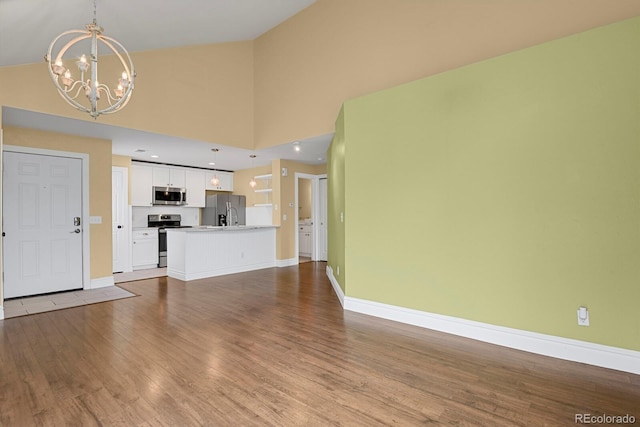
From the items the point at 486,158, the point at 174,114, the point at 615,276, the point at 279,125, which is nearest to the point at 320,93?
the point at 279,125

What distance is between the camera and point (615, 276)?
7.69 feet

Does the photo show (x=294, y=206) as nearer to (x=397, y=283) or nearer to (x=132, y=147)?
(x=132, y=147)

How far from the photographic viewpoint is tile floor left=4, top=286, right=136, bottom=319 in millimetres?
3951

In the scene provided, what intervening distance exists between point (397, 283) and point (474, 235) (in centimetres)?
100

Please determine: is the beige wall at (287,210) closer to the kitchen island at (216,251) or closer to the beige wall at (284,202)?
the beige wall at (284,202)

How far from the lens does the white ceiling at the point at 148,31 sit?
9.25 ft

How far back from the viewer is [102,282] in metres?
5.23

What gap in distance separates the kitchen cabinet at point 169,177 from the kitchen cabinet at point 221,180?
0.61 meters

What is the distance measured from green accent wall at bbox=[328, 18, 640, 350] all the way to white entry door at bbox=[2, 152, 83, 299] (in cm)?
471

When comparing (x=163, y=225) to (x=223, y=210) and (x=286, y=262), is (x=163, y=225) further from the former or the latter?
(x=286, y=262)

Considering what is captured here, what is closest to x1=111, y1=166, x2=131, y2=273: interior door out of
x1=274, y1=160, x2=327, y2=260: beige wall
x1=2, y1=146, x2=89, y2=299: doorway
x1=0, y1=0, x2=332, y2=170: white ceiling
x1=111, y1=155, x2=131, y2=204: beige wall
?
x1=111, y1=155, x2=131, y2=204: beige wall

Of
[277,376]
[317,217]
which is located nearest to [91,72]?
[277,376]

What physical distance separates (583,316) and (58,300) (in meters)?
6.20

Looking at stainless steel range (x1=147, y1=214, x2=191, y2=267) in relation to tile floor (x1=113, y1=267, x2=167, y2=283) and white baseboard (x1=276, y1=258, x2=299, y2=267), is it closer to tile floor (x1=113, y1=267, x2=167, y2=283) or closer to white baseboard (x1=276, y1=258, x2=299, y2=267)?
tile floor (x1=113, y1=267, x2=167, y2=283)
